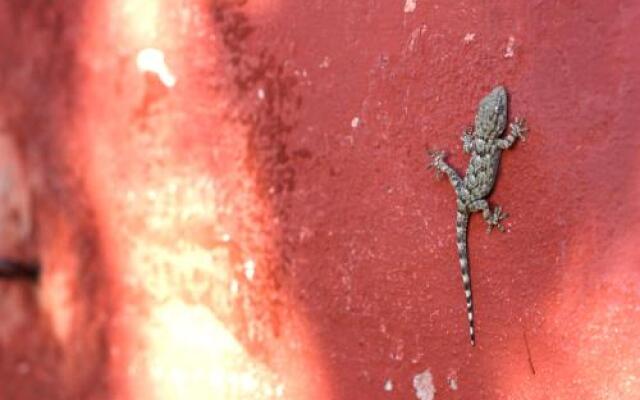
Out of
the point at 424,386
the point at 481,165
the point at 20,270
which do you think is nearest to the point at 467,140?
the point at 481,165

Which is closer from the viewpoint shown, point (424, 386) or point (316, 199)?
point (424, 386)

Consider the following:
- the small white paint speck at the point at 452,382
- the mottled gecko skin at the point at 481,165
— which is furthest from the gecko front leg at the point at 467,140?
the small white paint speck at the point at 452,382

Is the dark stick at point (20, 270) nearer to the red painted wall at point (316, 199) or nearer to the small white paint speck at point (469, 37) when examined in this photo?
the red painted wall at point (316, 199)

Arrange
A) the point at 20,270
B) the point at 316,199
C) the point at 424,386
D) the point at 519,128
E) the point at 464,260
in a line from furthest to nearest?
the point at 20,270 → the point at 316,199 → the point at 424,386 → the point at 464,260 → the point at 519,128

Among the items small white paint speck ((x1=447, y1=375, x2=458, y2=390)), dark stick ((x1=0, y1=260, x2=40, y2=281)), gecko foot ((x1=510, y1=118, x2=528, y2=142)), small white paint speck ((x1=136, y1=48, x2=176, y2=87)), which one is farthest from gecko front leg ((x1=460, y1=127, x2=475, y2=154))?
dark stick ((x1=0, y1=260, x2=40, y2=281))

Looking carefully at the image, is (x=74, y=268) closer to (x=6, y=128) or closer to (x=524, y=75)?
(x=6, y=128)

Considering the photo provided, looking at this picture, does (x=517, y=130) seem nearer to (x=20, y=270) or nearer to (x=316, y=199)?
(x=316, y=199)

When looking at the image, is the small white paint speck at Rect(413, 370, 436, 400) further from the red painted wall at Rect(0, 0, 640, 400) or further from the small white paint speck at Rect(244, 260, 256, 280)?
the small white paint speck at Rect(244, 260, 256, 280)

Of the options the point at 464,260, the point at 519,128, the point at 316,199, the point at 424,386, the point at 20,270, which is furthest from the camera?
the point at 20,270
